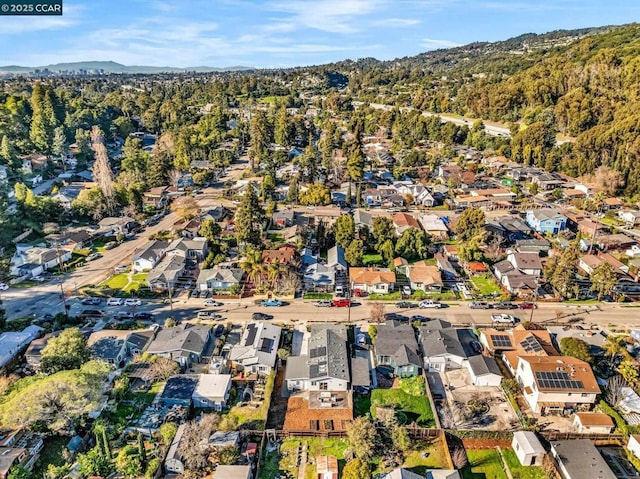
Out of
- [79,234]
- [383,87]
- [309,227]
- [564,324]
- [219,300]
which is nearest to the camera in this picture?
[564,324]

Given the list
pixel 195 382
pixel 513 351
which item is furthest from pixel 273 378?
pixel 513 351

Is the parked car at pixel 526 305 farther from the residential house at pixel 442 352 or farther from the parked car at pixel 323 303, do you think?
the parked car at pixel 323 303

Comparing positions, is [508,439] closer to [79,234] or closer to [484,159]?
[79,234]

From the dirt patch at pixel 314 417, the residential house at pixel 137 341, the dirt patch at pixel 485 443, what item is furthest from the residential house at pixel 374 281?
the residential house at pixel 137 341

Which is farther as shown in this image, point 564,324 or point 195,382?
point 564,324

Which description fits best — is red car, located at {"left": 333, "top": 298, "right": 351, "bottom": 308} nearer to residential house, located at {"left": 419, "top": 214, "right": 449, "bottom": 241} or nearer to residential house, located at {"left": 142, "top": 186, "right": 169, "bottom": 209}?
residential house, located at {"left": 419, "top": 214, "right": 449, "bottom": 241}

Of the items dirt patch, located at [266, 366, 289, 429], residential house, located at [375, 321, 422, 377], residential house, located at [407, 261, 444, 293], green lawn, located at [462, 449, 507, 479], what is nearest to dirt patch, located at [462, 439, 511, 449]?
green lawn, located at [462, 449, 507, 479]
